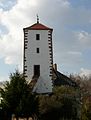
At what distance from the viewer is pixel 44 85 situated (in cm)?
4462

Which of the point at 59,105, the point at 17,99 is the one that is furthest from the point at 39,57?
the point at 17,99

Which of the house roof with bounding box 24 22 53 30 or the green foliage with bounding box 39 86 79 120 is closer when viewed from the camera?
the green foliage with bounding box 39 86 79 120

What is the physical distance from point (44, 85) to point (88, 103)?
1131cm

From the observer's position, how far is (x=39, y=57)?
149 ft

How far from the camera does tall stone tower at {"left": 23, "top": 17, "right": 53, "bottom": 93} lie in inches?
1762

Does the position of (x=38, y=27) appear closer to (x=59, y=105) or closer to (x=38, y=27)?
(x=38, y=27)

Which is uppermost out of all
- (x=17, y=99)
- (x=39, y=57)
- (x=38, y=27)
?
(x=38, y=27)

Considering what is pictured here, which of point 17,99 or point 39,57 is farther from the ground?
point 39,57

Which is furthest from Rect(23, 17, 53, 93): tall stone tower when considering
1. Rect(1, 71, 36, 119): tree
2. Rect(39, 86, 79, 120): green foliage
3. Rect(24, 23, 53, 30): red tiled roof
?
Rect(1, 71, 36, 119): tree

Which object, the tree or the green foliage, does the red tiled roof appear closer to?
the green foliage

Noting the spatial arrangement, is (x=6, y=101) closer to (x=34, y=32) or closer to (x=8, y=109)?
(x=8, y=109)

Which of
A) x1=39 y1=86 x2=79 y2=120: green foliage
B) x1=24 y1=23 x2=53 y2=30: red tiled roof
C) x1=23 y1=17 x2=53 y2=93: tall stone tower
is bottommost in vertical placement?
x1=39 y1=86 x2=79 y2=120: green foliage

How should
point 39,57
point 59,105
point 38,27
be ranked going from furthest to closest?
point 38,27, point 39,57, point 59,105

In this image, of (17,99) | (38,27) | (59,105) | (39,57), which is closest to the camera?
(17,99)
